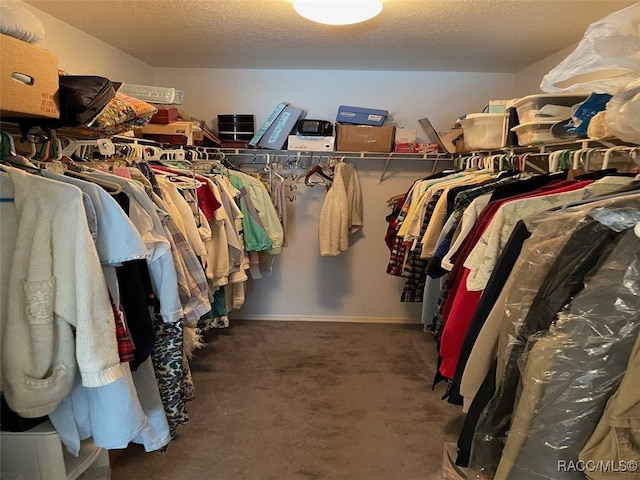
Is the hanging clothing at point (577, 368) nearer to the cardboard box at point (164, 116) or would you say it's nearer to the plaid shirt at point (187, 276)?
the plaid shirt at point (187, 276)

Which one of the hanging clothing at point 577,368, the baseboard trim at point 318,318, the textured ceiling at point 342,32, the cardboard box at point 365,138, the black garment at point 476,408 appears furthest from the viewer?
the baseboard trim at point 318,318

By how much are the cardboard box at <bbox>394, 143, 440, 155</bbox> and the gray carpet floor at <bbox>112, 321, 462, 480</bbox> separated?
1453mm

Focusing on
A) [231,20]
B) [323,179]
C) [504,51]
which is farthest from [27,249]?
[504,51]

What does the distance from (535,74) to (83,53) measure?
295 centimetres

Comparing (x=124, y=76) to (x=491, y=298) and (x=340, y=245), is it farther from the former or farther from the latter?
(x=491, y=298)

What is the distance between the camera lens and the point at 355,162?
11.6 feet

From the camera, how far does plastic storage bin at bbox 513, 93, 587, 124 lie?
81.7 inches

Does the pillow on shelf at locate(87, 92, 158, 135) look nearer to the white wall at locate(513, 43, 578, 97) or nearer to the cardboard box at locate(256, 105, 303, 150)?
the cardboard box at locate(256, 105, 303, 150)

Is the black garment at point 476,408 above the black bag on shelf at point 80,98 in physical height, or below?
below

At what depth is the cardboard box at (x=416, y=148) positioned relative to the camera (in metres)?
3.27

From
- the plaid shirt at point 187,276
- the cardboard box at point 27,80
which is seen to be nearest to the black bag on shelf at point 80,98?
the cardboard box at point 27,80

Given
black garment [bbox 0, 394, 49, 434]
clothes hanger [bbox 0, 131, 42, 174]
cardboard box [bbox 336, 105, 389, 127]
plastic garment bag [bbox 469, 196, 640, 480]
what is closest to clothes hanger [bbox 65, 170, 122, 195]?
clothes hanger [bbox 0, 131, 42, 174]

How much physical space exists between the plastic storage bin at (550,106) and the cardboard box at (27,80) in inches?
79.3

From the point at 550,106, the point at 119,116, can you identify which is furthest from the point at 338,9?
the point at 550,106
